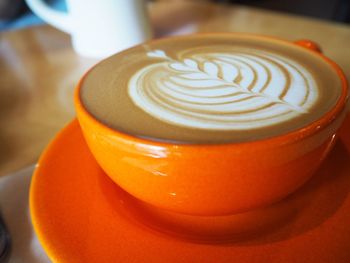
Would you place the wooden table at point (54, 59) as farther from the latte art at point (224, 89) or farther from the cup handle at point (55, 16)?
the latte art at point (224, 89)

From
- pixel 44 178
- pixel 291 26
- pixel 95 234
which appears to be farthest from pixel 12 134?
pixel 291 26

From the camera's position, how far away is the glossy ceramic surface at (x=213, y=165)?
10.2 inches

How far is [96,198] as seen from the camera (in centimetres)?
35

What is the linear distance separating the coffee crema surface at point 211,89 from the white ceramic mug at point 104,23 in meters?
0.27

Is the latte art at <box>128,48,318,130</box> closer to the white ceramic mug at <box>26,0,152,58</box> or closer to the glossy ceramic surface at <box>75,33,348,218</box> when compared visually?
the glossy ceramic surface at <box>75,33,348,218</box>

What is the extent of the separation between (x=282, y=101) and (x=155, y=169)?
0.45 ft

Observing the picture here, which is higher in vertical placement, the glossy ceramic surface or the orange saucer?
the glossy ceramic surface

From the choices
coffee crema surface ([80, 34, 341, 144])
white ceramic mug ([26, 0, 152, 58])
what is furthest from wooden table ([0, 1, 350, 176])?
coffee crema surface ([80, 34, 341, 144])

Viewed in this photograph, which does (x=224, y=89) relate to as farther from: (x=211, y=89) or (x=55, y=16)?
(x=55, y=16)

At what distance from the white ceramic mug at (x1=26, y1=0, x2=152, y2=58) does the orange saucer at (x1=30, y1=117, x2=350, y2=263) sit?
1.25 feet

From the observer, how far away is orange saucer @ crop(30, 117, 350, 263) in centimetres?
28

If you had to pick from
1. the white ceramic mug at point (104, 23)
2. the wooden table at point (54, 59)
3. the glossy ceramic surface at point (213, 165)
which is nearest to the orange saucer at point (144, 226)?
the glossy ceramic surface at point (213, 165)

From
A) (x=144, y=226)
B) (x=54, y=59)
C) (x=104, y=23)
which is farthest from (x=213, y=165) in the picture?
(x=54, y=59)

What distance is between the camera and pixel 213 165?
0.86ft
